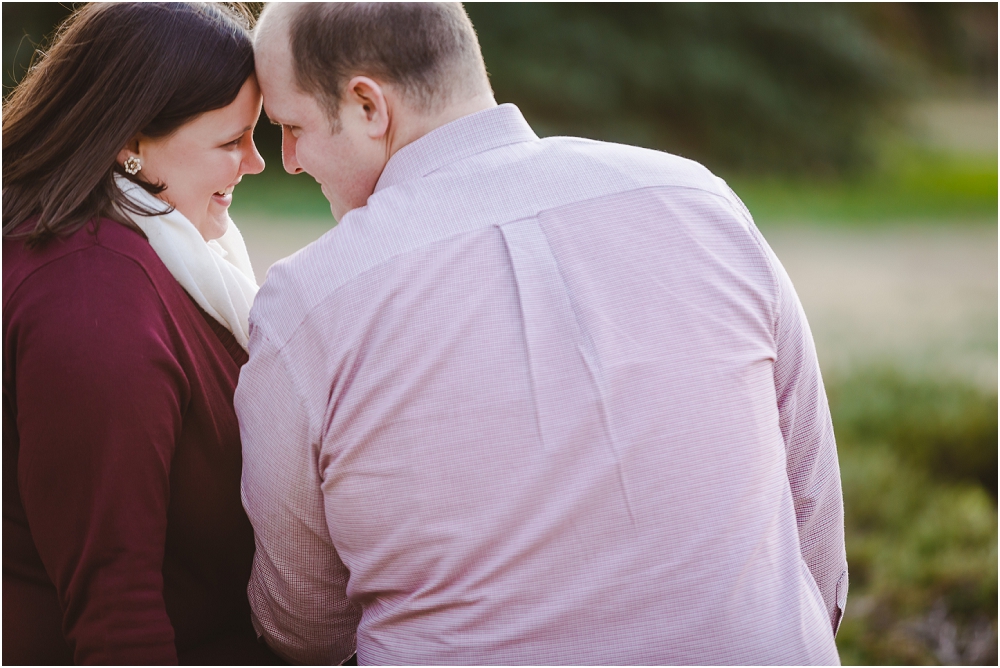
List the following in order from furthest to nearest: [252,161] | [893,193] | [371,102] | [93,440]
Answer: [893,193], [252,161], [371,102], [93,440]

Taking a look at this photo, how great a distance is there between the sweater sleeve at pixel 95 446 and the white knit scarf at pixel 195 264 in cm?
14

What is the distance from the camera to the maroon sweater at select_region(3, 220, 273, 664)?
1.32 meters

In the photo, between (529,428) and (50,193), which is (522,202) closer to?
(529,428)

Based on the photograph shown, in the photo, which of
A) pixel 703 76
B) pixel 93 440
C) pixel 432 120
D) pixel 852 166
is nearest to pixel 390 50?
pixel 432 120

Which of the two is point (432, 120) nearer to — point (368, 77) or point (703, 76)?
point (368, 77)

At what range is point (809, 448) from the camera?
5.07 ft

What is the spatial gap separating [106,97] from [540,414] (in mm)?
965

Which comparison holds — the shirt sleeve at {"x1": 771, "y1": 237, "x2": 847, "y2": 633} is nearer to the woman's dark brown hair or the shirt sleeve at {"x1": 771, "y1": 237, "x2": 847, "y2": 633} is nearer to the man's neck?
the man's neck

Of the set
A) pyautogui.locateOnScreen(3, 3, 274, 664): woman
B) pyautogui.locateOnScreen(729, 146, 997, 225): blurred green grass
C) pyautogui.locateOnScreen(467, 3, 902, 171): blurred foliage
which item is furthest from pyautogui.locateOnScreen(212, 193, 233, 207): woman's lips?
pyautogui.locateOnScreen(467, 3, 902, 171): blurred foliage

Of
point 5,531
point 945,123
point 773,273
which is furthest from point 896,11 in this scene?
point 5,531

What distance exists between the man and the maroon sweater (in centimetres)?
17

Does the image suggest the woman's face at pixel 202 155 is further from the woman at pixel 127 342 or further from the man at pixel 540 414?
the man at pixel 540 414

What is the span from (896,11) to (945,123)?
1.40m

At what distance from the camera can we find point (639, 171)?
133 cm
